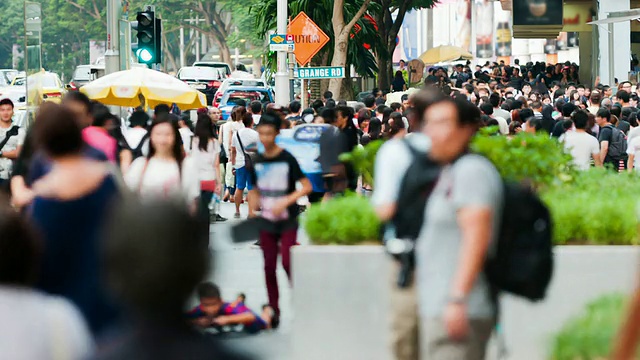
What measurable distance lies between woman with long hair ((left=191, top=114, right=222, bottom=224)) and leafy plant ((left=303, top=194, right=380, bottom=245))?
14.1ft

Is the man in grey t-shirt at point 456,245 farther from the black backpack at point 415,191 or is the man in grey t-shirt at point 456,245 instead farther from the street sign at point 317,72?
the street sign at point 317,72

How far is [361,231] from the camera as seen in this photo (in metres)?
8.52

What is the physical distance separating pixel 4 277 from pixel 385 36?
120ft

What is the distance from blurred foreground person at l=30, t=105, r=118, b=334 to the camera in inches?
233

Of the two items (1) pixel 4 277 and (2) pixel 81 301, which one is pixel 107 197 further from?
(1) pixel 4 277

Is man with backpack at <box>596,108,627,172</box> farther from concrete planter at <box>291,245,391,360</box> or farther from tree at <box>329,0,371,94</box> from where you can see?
tree at <box>329,0,371,94</box>

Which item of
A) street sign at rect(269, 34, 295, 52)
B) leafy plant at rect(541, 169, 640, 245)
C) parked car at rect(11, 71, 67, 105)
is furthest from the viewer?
street sign at rect(269, 34, 295, 52)

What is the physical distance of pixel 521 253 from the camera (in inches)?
222

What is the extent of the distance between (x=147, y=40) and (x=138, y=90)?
486 cm

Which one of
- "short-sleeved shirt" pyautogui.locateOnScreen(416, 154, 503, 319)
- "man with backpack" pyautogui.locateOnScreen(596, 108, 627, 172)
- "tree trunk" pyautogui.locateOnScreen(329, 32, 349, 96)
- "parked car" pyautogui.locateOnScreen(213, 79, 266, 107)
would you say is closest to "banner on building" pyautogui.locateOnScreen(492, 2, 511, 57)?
"parked car" pyautogui.locateOnScreen(213, 79, 266, 107)

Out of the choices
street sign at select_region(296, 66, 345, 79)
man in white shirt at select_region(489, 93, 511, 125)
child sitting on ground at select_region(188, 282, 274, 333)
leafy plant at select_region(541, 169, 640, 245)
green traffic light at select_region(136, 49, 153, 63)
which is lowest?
child sitting on ground at select_region(188, 282, 274, 333)

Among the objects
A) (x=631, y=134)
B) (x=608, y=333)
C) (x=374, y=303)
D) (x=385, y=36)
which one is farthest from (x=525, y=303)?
(x=385, y=36)

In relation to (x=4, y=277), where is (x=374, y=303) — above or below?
below

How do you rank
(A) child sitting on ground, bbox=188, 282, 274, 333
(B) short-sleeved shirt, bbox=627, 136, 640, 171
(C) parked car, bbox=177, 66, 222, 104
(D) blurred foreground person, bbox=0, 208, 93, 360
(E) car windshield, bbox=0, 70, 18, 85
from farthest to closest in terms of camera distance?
(C) parked car, bbox=177, 66, 222, 104 < (E) car windshield, bbox=0, 70, 18, 85 < (B) short-sleeved shirt, bbox=627, 136, 640, 171 < (A) child sitting on ground, bbox=188, 282, 274, 333 < (D) blurred foreground person, bbox=0, 208, 93, 360
